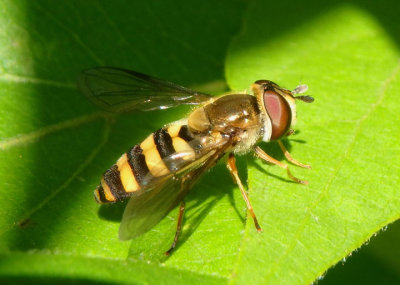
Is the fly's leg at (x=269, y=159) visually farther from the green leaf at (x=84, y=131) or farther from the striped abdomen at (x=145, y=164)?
the striped abdomen at (x=145, y=164)

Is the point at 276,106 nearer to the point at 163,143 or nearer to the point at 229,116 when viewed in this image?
the point at 229,116

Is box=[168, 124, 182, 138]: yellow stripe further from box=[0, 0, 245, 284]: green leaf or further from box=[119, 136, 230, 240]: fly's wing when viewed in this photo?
box=[0, 0, 245, 284]: green leaf

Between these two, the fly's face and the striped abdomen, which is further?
the fly's face

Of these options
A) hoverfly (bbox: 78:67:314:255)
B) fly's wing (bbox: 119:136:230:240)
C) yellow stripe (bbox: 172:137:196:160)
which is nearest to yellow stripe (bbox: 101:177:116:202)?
hoverfly (bbox: 78:67:314:255)

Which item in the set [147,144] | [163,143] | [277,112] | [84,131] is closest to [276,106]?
[277,112]

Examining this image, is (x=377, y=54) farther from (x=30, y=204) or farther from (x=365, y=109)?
(x=30, y=204)

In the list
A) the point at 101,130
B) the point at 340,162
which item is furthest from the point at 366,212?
the point at 101,130
